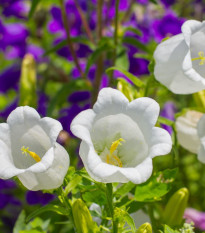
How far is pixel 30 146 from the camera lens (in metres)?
0.94

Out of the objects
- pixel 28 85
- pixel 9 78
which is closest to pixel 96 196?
pixel 28 85

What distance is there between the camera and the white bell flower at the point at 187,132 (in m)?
1.13

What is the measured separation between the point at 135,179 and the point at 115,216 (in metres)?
0.13

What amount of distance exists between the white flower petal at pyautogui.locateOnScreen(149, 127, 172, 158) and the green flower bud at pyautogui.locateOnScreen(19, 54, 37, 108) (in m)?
0.66

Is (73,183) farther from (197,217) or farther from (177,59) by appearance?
(197,217)

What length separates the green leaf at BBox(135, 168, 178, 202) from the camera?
0.92 m

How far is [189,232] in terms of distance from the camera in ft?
2.88

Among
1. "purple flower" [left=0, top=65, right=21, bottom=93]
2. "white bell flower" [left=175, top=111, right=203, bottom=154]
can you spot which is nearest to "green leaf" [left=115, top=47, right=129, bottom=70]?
"white bell flower" [left=175, top=111, right=203, bottom=154]

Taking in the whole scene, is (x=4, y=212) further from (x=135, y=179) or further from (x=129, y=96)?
(x=135, y=179)

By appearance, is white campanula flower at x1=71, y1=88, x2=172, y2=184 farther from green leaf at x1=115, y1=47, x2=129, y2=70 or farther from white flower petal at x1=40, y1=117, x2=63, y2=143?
green leaf at x1=115, y1=47, x2=129, y2=70

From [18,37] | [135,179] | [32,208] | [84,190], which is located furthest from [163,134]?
[18,37]

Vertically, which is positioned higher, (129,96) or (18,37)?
(129,96)

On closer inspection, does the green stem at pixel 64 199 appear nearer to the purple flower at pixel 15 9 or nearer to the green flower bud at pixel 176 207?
the green flower bud at pixel 176 207

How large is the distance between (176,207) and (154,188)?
126mm
